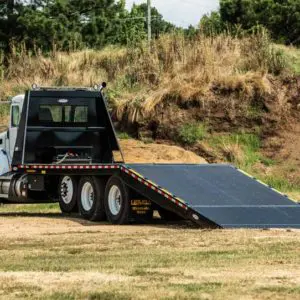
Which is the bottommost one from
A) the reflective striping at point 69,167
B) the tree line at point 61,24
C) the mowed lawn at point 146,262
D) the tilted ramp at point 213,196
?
the mowed lawn at point 146,262

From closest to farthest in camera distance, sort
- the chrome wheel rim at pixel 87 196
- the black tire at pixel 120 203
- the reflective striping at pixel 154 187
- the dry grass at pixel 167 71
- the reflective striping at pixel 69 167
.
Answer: the reflective striping at pixel 154 187
the black tire at pixel 120 203
the reflective striping at pixel 69 167
the chrome wheel rim at pixel 87 196
the dry grass at pixel 167 71

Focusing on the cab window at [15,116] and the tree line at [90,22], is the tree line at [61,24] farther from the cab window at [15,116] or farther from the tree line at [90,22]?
the cab window at [15,116]

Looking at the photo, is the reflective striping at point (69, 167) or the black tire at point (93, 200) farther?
the black tire at point (93, 200)

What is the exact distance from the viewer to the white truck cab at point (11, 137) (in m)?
23.0

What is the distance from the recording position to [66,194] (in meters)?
22.1

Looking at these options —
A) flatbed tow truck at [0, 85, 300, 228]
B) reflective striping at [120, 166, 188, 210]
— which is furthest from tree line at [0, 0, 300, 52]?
reflective striping at [120, 166, 188, 210]

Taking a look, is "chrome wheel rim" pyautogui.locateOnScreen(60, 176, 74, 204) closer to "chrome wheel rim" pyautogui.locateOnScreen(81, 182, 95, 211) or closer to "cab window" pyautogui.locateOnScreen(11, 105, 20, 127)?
"chrome wheel rim" pyautogui.locateOnScreen(81, 182, 95, 211)

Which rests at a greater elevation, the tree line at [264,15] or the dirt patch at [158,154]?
the tree line at [264,15]

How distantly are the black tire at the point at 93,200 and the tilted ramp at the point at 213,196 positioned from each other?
1.23 metres

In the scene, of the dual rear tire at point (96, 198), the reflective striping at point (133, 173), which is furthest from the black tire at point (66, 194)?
the reflective striping at point (133, 173)

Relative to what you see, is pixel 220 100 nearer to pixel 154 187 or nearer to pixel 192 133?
pixel 192 133

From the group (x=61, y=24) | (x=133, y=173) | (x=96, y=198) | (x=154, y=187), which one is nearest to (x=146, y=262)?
(x=154, y=187)

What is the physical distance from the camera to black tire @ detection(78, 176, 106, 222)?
2047 centimetres

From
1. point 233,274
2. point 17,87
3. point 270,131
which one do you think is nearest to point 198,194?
point 233,274
